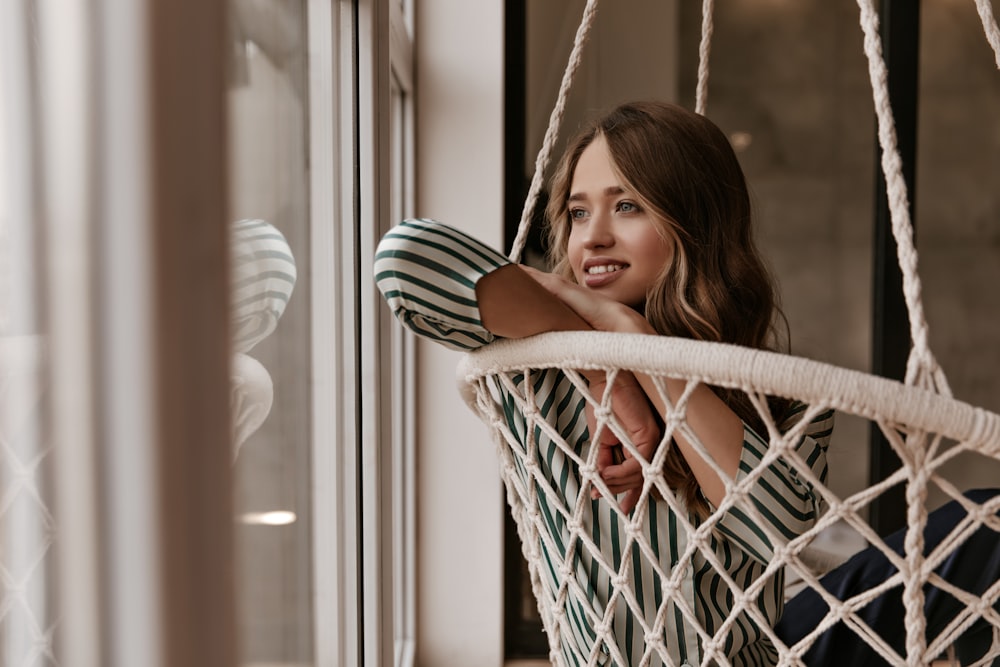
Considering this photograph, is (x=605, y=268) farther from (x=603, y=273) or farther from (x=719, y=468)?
(x=719, y=468)

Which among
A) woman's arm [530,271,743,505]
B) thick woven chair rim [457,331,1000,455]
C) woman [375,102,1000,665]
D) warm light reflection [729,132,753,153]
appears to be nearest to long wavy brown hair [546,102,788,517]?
woman [375,102,1000,665]

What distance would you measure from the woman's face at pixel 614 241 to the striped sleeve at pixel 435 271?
0.60ft

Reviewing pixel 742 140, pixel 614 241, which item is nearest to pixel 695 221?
pixel 614 241

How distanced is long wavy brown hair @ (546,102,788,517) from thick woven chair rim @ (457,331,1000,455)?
21 centimetres

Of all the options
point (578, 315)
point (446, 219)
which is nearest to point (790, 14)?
point (446, 219)

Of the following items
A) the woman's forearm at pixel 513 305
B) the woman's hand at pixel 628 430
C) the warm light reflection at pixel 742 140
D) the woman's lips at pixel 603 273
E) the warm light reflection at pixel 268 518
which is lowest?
the warm light reflection at pixel 268 518

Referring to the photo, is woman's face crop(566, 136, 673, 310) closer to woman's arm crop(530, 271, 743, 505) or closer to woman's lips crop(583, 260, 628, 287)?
woman's lips crop(583, 260, 628, 287)

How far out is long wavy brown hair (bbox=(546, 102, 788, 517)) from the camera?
0.75 metres

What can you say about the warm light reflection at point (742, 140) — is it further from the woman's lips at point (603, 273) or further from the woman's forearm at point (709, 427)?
the woman's forearm at point (709, 427)

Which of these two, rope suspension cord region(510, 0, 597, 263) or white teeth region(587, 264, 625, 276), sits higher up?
rope suspension cord region(510, 0, 597, 263)

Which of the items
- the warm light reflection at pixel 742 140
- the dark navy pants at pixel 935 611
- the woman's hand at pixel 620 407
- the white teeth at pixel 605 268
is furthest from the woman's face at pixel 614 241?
the warm light reflection at pixel 742 140

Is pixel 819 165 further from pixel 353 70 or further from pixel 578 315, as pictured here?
pixel 578 315

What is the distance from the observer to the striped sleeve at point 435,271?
61 centimetres

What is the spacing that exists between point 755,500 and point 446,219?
3.71 ft
